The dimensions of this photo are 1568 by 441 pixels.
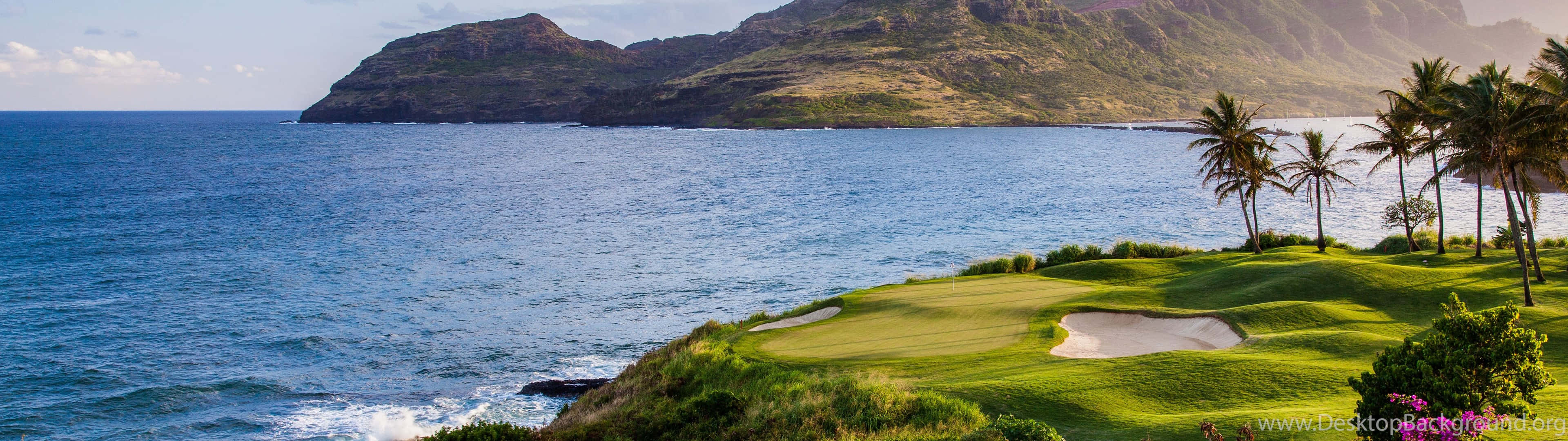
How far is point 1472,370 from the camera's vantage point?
11273 mm

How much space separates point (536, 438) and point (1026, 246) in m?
44.4

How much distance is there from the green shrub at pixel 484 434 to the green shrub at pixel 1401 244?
40034 millimetres

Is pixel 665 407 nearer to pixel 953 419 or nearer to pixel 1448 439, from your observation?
pixel 953 419

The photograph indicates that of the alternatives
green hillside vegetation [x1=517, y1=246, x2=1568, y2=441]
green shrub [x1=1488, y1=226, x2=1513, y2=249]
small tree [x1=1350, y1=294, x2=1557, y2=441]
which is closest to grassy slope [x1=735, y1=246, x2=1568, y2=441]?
green hillside vegetation [x1=517, y1=246, x2=1568, y2=441]

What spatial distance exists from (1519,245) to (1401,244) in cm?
1521

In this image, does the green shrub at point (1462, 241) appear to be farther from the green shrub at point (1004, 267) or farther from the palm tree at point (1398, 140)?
the green shrub at point (1004, 267)

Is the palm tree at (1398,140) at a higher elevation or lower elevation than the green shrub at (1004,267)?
higher

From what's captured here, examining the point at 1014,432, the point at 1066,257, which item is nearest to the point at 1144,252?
the point at 1066,257

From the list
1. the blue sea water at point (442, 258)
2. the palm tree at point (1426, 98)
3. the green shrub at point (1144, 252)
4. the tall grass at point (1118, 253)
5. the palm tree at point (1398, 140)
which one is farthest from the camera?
the green shrub at point (1144, 252)

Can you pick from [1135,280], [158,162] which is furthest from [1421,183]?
[158,162]

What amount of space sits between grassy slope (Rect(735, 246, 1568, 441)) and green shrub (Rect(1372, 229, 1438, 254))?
5119 mm

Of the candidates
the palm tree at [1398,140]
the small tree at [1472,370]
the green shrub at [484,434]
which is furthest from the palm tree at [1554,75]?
the green shrub at [484,434]

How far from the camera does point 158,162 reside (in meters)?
125

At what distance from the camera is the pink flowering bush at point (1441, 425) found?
10.7 m
